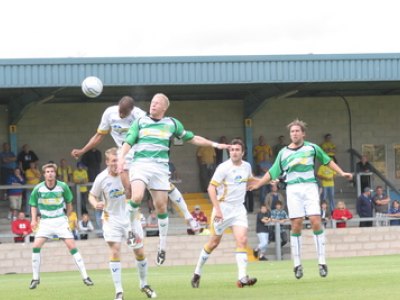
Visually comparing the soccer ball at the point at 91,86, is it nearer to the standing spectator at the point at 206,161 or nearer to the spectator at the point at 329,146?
the standing spectator at the point at 206,161

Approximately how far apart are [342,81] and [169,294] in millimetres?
19432

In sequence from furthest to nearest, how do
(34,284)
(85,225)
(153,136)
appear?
(85,225) → (34,284) → (153,136)

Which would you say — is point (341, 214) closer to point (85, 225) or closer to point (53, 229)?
point (85, 225)

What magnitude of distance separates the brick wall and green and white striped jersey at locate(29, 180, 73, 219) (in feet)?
34.1

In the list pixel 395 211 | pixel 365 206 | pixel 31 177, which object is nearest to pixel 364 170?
pixel 395 211

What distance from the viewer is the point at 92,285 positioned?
18.9m

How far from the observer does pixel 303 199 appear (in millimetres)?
17422

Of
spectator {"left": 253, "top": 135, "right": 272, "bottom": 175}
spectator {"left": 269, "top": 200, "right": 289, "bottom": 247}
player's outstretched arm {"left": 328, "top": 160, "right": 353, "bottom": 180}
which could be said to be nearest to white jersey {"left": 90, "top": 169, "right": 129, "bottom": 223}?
player's outstretched arm {"left": 328, "top": 160, "right": 353, "bottom": 180}

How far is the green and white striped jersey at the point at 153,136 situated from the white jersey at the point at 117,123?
0.88m

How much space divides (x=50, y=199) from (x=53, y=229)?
1.78 feet

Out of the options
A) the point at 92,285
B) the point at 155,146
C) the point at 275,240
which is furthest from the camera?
the point at 275,240

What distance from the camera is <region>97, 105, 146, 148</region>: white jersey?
53.0 ft

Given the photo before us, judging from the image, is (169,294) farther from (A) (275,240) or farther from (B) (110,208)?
(A) (275,240)

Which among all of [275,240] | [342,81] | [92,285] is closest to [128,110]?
[92,285]
